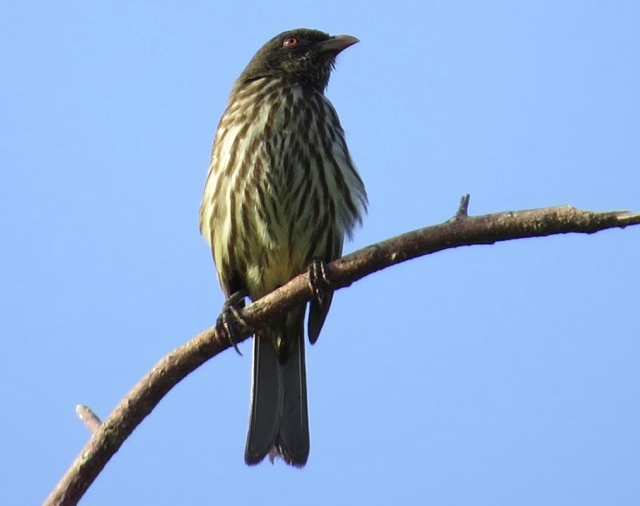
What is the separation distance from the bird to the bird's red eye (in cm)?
59

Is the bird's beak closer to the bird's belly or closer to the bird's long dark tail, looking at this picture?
the bird's belly

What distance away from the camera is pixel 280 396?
5.82m

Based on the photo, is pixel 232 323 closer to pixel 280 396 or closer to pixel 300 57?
pixel 280 396

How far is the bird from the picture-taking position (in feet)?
18.5

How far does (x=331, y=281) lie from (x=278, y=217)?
1193 millimetres

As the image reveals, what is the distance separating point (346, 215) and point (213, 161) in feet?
2.79

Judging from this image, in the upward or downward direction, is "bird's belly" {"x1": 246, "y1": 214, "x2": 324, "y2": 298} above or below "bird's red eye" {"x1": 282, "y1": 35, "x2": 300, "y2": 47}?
below

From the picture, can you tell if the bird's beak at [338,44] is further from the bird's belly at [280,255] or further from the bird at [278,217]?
the bird's belly at [280,255]

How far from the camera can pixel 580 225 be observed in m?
3.73

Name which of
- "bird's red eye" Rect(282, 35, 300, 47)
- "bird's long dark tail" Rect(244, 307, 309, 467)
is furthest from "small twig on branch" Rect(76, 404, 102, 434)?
"bird's red eye" Rect(282, 35, 300, 47)

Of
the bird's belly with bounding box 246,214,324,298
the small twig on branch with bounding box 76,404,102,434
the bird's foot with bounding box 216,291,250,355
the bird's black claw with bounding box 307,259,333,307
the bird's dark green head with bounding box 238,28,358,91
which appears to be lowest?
the small twig on branch with bounding box 76,404,102,434

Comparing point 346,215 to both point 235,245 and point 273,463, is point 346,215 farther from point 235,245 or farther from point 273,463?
point 273,463

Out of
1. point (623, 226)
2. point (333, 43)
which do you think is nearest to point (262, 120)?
point (333, 43)

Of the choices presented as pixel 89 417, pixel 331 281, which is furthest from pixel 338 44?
pixel 89 417
